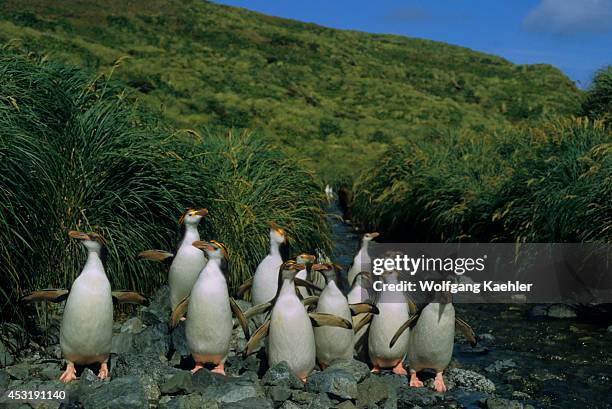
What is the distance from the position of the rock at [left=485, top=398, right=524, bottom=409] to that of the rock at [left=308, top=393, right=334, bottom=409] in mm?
1307

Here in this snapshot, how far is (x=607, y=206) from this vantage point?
959cm

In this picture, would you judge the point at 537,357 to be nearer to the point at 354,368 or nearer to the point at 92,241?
the point at 354,368

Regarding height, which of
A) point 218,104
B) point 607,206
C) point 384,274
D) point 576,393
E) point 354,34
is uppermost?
point 354,34

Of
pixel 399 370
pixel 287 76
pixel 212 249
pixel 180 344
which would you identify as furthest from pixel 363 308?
pixel 287 76

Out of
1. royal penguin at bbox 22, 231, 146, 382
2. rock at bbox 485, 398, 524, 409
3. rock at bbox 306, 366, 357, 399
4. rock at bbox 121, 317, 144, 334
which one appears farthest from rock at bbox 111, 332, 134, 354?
rock at bbox 485, 398, 524, 409

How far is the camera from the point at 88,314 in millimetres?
5551

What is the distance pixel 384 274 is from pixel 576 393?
6.27 ft

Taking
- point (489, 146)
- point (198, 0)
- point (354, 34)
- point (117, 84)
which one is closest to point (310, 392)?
point (117, 84)

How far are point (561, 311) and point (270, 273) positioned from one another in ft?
13.6

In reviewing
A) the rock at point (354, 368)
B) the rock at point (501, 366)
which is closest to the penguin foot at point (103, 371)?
the rock at point (354, 368)

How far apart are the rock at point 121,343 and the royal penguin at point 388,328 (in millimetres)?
2051

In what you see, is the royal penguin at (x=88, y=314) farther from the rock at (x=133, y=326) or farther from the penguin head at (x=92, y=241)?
the rock at (x=133, y=326)

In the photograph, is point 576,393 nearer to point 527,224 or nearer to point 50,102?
point 527,224

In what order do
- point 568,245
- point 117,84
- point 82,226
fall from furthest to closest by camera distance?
point 568,245, point 117,84, point 82,226
